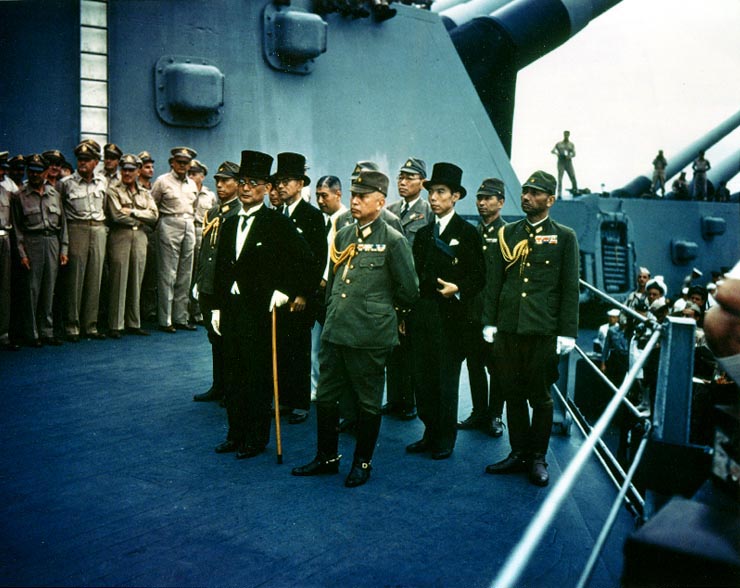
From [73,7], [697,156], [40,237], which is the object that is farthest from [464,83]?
[697,156]

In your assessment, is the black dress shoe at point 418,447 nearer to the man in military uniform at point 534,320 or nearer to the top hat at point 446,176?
the man in military uniform at point 534,320

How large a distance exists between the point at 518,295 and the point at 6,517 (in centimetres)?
248

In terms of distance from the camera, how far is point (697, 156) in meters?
15.2

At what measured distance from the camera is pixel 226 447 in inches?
148

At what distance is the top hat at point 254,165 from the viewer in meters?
3.72

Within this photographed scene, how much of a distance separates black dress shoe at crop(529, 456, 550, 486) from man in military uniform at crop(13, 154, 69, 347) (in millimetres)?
4450

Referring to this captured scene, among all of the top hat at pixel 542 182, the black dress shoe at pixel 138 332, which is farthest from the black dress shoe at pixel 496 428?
the black dress shoe at pixel 138 332

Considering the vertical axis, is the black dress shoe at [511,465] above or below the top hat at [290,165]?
below

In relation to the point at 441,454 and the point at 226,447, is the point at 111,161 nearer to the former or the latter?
the point at 226,447

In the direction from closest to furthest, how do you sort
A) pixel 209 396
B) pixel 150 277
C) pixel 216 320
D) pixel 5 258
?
pixel 216 320
pixel 209 396
pixel 5 258
pixel 150 277

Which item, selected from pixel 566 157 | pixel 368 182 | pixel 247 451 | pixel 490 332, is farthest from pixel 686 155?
pixel 247 451

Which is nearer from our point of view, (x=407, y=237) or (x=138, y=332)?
(x=407, y=237)

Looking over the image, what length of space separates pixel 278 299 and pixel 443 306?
94 centimetres

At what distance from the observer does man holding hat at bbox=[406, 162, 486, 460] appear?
3936 millimetres
